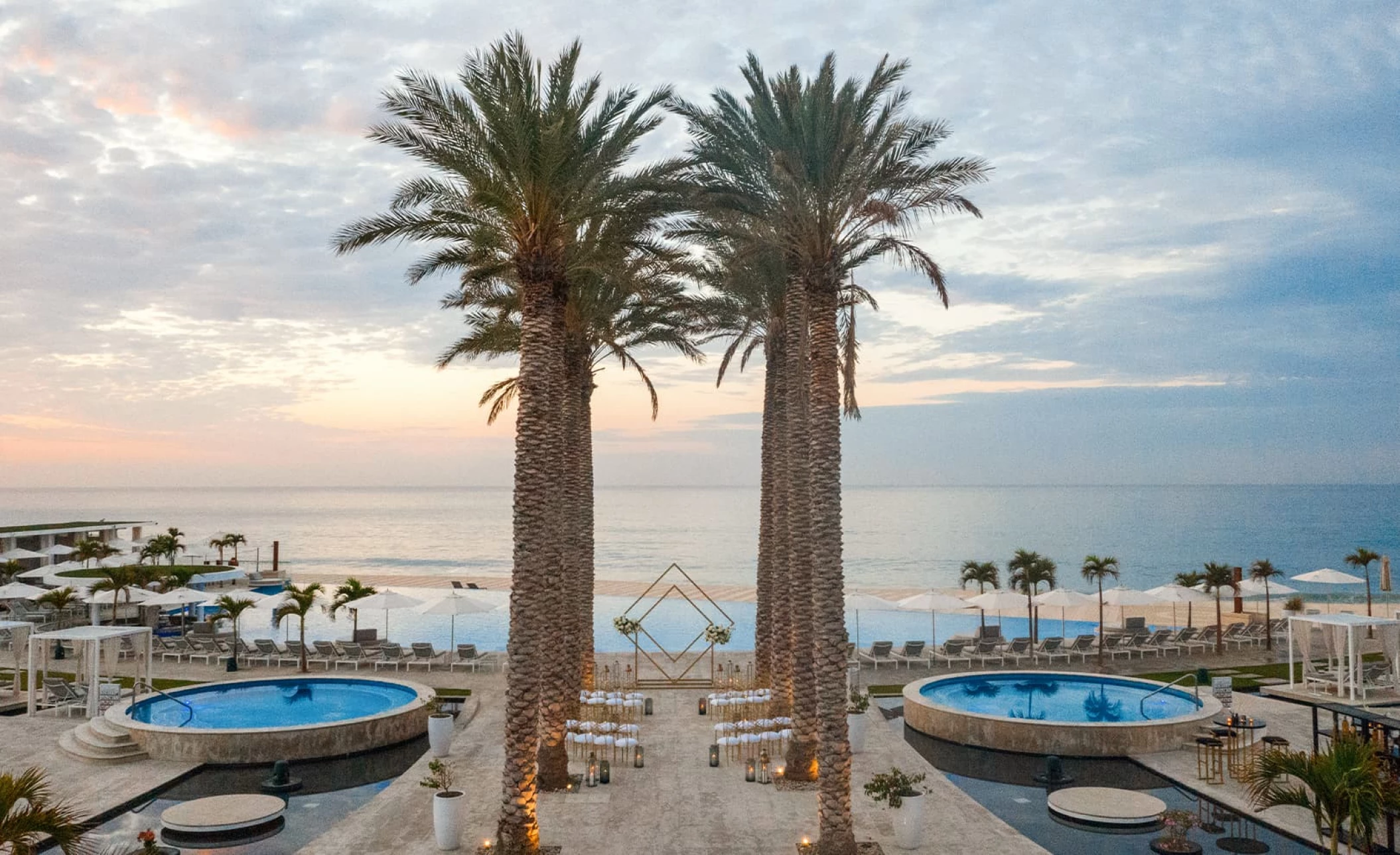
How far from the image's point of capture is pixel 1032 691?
24.0 m

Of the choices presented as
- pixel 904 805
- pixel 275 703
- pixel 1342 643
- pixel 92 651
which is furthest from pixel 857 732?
pixel 92 651

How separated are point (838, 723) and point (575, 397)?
9760mm

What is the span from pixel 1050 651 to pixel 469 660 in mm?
17023

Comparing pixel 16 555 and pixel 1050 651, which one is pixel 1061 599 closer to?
pixel 1050 651

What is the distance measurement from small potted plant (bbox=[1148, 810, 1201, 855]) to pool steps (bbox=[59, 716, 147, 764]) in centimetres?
1753

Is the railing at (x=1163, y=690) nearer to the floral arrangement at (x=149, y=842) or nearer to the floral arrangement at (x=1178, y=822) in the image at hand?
the floral arrangement at (x=1178, y=822)

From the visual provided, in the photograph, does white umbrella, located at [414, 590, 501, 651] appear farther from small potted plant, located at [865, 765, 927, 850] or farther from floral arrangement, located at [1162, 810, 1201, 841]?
floral arrangement, located at [1162, 810, 1201, 841]

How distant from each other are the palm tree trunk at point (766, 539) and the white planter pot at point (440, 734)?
7277 mm

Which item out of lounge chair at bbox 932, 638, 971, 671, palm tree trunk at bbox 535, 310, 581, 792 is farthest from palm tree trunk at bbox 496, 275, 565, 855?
lounge chair at bbox 932, 638, 971, 671

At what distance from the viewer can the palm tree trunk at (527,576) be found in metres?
12.4

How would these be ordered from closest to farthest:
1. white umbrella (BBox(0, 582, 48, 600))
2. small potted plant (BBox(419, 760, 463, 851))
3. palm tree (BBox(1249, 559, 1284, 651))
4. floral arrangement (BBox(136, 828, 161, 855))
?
1. floral arrangement (BBox(136, 828, 161, 855))
2. small potted plant (BBox(419, 760, 463, 851))
3. white umbrella (BBox(0, 582, 48, 600))
4. palm tree (BBox(1249, 559, 1284, 651))

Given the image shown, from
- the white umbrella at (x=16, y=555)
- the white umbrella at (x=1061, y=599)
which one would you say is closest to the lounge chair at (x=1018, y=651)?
the white umbrella at (x=1061, y=599)

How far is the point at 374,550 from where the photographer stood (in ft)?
344

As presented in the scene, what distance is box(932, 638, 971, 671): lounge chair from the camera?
27062 mm
